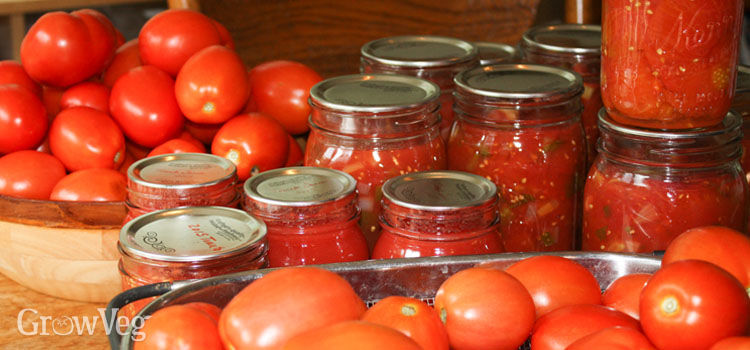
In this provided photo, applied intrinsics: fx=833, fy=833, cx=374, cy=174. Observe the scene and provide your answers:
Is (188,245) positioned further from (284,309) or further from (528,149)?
(528,149)

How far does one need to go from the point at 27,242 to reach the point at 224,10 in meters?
0.78

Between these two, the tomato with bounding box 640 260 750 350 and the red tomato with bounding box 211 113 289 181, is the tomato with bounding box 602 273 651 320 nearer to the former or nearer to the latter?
the tomato with bounding box 640 260 750 350

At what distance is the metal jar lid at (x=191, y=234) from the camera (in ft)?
2.69

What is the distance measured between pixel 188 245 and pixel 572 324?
0.40 metres

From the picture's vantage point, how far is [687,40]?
869 millimetres

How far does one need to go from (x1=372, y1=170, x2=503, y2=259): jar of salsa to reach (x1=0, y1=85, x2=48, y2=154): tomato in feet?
2.07

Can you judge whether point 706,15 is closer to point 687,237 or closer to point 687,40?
point 687,40

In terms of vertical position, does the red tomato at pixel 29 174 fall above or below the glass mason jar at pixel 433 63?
below

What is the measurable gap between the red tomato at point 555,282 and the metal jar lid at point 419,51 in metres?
0.49

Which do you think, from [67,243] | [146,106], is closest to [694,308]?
[67,243]

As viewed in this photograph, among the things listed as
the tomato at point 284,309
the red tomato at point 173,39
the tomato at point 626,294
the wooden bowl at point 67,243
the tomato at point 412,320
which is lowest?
the wooden bowl at point 67,243

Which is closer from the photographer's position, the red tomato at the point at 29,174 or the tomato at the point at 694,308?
the tomato at the point at 694,308

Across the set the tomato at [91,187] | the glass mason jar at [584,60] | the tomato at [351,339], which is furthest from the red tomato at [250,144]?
the tomato at [351,339]

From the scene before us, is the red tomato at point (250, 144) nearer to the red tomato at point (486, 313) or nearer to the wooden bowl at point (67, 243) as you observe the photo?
the wooden bowl at point (67, 243)
